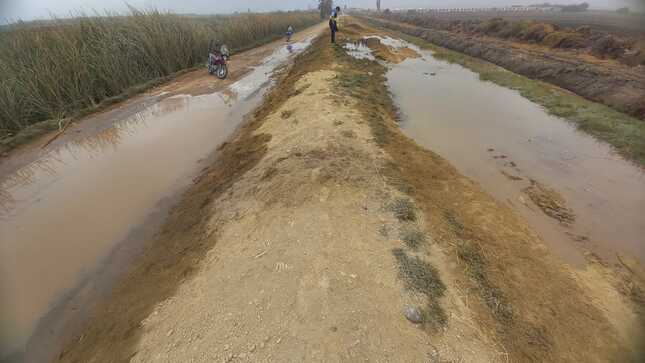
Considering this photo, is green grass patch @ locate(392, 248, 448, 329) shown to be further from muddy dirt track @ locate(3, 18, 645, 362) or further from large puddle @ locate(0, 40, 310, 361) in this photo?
large puddle @ locate(0, 40, 310, 361)

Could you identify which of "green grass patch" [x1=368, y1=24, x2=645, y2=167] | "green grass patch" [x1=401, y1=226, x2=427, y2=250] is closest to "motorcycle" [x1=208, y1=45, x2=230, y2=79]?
"green grass patch" [x1=368, y1=24, x2=645, y2=167]

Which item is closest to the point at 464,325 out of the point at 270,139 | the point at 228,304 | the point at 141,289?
the point at 228,304

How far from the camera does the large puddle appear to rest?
3.45 m

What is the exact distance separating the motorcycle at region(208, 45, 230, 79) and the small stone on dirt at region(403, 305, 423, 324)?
1203 cm

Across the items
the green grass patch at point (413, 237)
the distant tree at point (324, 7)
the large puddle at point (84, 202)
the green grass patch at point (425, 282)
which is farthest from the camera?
the distant tree at point (324, 7)

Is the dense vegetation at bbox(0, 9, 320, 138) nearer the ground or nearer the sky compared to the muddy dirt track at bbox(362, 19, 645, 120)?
nearer the sky

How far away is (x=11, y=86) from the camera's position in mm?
7055

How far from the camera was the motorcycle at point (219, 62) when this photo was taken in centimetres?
1163

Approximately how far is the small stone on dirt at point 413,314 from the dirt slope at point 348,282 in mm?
18

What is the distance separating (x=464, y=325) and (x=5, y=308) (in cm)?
507

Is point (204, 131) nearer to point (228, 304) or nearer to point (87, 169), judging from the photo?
point (87, 169)

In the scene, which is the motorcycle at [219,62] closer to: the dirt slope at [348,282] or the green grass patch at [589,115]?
→ the dirt slope at [348,282]

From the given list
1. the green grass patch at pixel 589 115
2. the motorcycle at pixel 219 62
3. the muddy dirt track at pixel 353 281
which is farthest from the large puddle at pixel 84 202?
the green grass patch at pixel 589 115

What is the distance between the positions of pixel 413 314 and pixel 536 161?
17.7ft
